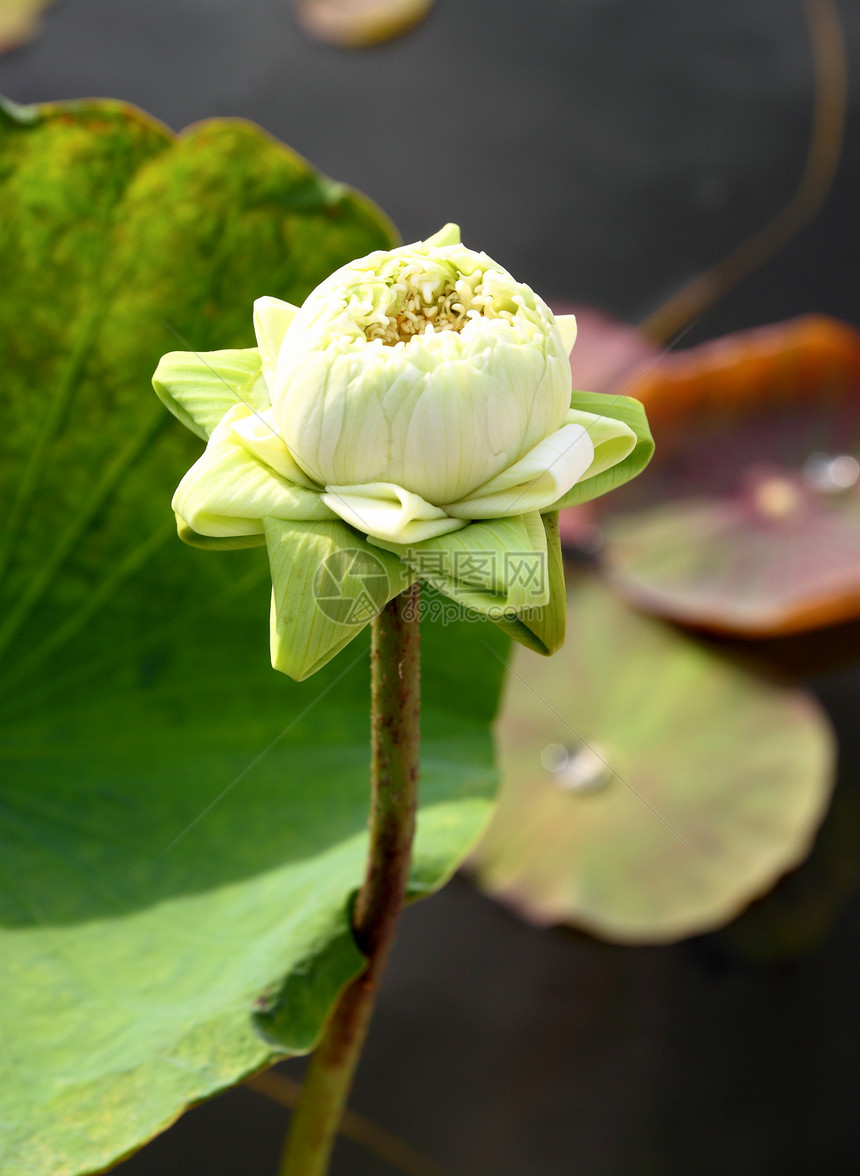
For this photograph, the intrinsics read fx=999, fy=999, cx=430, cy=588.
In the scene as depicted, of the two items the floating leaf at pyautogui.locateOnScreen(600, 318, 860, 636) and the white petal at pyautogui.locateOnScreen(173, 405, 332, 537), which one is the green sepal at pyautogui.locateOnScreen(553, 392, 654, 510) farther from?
the floating leaf at pyautogui.locateOnScreen(600, 318, 860, 636)

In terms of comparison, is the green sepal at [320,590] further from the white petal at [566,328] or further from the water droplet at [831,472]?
the water droplet at [831,472]

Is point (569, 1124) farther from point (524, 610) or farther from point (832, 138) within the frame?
point (832, 138)

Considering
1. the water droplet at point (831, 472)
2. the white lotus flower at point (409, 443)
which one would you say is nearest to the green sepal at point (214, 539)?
the white lotus flower at point (409, 443)

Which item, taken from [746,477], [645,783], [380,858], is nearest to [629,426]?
[380,858]

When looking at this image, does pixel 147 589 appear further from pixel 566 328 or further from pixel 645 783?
pixel 645 783

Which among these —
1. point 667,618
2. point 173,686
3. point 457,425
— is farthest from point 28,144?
point 667,618

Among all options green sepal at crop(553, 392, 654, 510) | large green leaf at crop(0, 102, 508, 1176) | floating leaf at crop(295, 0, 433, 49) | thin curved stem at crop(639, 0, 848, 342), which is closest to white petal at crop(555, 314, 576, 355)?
green sepal at crop(553, 392, 654, 510)
